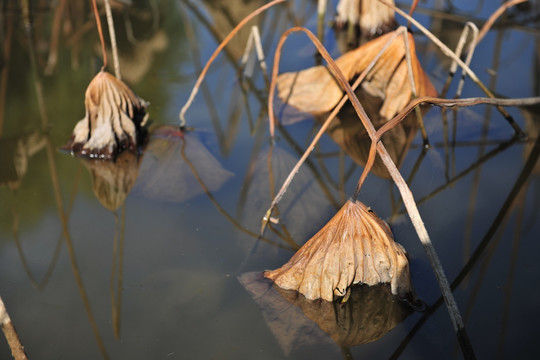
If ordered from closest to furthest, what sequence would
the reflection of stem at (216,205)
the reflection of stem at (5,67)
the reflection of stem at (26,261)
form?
the reflection of stem at (26,261) → the reflection of stem at (216,205) → the reflection of stem at (5,67)

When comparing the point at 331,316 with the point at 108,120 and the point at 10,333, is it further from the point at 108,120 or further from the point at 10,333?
the point at 108,120

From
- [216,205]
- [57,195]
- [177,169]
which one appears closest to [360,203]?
[216,205]

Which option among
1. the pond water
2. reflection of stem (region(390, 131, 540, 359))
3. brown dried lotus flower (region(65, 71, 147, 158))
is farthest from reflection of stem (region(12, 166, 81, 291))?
reflection of stem (region(390, 131, 540, 359))

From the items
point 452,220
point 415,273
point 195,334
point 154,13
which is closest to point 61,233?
point 195,334

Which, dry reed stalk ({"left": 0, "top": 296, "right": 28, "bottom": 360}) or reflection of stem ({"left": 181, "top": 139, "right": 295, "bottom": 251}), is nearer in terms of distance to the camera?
dry reed stalk ({"left": 0, "top": 296, "right": 28, "bottom": 360})

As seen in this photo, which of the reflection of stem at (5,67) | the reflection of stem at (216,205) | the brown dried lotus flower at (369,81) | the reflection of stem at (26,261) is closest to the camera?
the reflection of stem at (26,261)

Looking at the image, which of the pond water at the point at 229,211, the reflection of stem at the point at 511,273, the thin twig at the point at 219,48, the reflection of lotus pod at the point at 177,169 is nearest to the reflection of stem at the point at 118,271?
the pond water at the point at 229,211

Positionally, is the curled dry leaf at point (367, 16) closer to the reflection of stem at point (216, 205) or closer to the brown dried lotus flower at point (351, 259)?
the reflection of stem at point (216, 205)

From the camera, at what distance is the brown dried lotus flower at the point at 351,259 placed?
2.03 meters

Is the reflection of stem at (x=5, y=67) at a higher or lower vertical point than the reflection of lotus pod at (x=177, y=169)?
higher

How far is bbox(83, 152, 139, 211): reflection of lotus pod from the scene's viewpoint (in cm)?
279

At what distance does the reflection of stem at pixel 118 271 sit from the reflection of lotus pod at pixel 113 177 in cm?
8

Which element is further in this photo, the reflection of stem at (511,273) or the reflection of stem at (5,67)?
the reflection of stem at (5,67)

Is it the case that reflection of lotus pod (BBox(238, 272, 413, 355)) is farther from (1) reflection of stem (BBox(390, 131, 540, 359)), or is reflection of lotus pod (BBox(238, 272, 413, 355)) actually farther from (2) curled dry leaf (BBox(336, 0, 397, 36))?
(2) curled dry leaf (BBox(336, 0, 397, 36))
